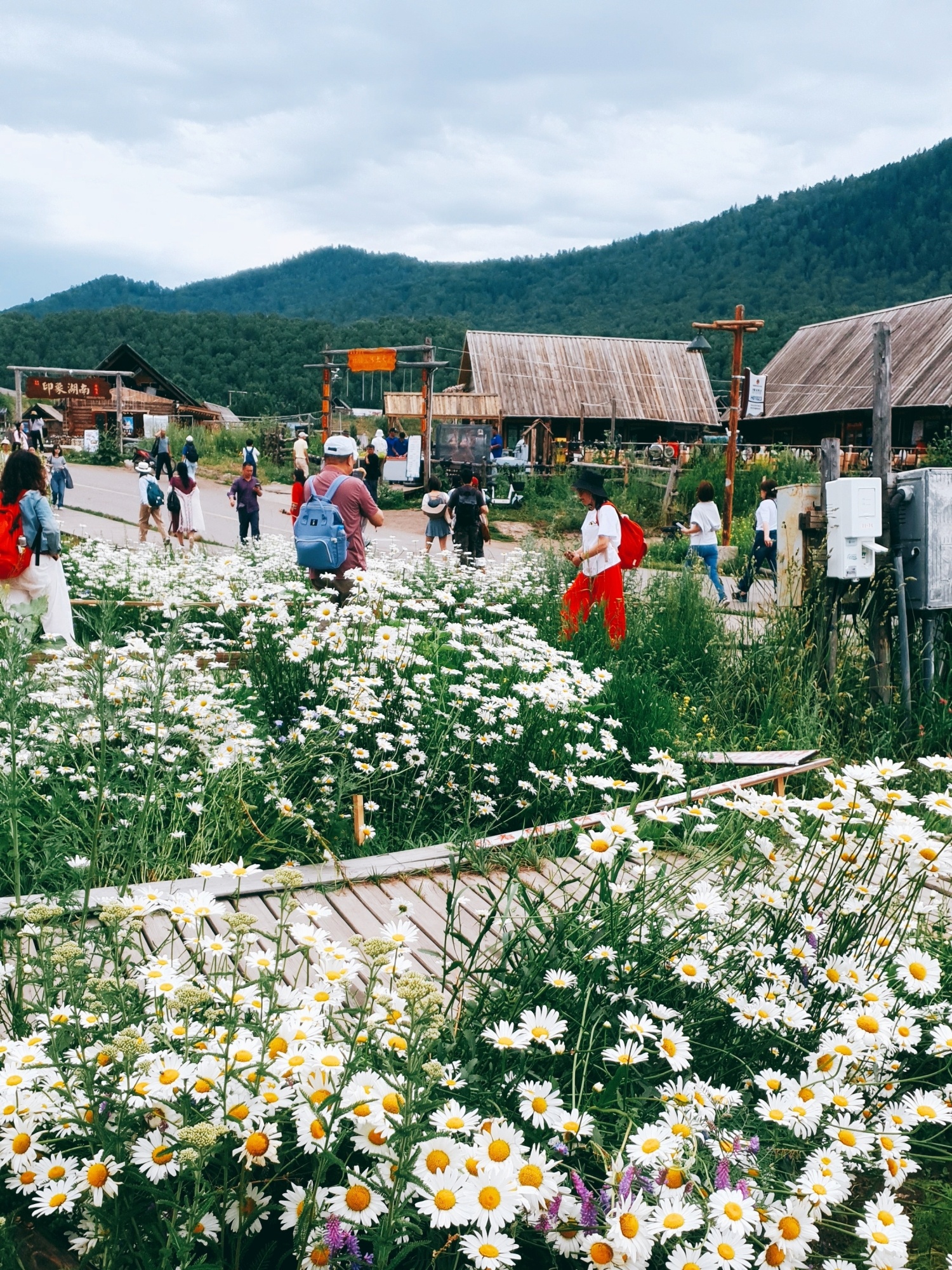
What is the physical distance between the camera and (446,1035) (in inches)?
89.4

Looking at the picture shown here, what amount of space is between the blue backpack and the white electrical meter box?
322 centimetres

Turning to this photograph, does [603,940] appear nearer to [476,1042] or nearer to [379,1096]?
[476,1042]

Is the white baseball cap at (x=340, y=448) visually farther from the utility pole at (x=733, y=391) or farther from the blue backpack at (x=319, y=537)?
the utility pole at (x=733, y=391)

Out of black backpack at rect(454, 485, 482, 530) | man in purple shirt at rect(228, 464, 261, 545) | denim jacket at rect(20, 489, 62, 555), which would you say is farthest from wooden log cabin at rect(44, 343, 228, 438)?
denim jacket at rect(20, 489, 62, 555)

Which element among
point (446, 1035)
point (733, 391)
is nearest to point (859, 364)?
point (733, 391)

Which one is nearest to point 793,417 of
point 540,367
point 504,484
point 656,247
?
point 540,367

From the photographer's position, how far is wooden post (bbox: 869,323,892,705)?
6090 millimetres

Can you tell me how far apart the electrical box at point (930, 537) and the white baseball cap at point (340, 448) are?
367 cm

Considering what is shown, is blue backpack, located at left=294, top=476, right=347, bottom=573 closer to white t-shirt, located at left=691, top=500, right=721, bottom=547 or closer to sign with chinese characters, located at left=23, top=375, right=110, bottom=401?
white t-shirt, located at left=691, top=500, right=721, bottom=547

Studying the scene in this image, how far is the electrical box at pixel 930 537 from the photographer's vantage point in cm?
594

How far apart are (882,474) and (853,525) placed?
60 centimetres

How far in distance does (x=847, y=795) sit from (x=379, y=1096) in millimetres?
2258

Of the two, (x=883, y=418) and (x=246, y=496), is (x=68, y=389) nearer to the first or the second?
(x=246, y=496)

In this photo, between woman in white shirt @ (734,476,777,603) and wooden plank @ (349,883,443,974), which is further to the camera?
woman in white shirt @ (734,476,777,603)
